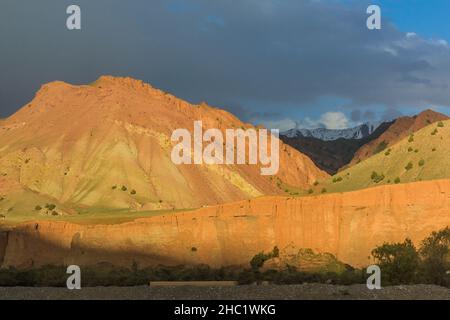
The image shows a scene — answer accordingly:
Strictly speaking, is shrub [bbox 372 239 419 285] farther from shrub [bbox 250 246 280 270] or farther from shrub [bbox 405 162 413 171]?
shrub [bbox 405 162 413 171]

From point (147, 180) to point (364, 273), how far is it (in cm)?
8048

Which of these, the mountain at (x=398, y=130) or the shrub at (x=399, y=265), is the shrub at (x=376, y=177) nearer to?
the shrub at (x=399, y=265)

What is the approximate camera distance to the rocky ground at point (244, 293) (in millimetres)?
21156

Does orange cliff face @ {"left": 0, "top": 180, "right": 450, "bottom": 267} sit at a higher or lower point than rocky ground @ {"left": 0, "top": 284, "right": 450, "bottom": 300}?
higher

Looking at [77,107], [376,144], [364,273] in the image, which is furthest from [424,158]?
[376,144]

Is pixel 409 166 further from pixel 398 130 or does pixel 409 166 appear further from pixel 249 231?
pixel 398 130

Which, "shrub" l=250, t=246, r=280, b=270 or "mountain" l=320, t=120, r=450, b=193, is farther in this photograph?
"mountain" l=320, t=120, r=450, b=193

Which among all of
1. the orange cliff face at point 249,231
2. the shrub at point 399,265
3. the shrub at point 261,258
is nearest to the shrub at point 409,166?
the orange cliff face at point 249,231

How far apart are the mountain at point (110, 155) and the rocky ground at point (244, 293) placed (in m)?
71.3

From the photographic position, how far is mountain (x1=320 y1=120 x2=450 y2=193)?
203 feet

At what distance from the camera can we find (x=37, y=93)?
149 m

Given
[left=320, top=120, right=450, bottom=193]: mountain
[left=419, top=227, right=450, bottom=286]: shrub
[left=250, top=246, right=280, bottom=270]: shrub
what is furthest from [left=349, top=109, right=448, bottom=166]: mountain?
[left=419, top=227, right=450, bottom=286]: shrub

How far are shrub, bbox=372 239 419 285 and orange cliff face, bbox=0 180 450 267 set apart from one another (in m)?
13.9

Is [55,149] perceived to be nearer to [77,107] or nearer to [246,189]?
[77,107]
